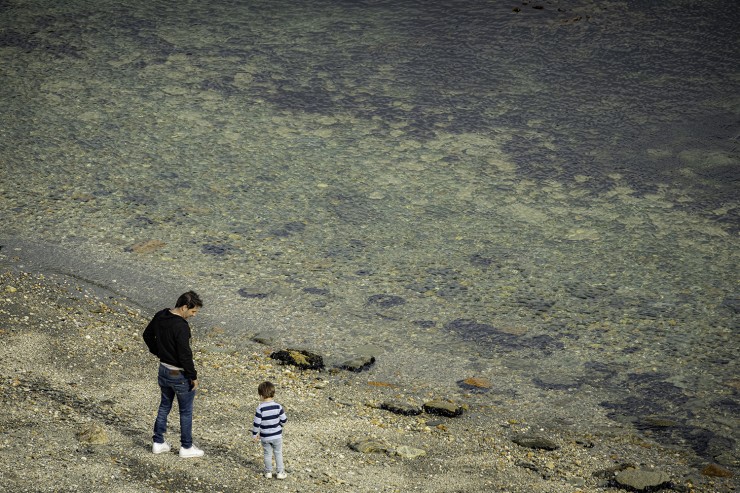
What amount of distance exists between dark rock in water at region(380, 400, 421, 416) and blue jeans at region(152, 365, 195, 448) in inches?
77.0

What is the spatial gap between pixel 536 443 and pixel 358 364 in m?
1.99

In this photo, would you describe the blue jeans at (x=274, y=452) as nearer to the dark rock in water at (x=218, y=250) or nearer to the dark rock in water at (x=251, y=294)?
the dark rock in water at (x=251, y=294)

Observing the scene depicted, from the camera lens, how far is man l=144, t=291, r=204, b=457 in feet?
20.0

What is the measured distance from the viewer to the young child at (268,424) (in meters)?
5.99

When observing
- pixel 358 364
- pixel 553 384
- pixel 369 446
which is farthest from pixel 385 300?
pixel 369 446

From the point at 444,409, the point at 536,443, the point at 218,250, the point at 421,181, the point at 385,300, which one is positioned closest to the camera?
the point at 536,443

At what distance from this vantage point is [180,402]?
6211mm

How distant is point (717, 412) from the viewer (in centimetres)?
748

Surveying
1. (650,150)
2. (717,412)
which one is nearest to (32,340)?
(717,412)

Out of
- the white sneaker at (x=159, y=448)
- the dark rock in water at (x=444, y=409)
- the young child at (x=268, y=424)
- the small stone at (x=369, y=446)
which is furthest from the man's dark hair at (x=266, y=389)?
the dark rock in water at (x=444, y=409)

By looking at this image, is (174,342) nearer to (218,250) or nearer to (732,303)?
(218,250)

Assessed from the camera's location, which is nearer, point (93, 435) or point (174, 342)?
point (174, 342)

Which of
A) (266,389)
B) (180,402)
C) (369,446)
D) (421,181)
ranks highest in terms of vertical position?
(266,389)

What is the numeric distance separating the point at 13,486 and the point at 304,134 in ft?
25.2
